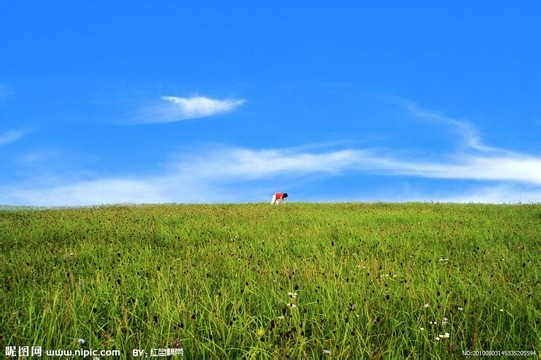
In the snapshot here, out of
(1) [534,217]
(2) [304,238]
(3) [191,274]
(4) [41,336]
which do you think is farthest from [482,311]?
(1) [534,217]

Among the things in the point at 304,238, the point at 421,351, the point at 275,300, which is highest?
the point at 304,238

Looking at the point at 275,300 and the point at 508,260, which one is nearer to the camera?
the point at 275,300

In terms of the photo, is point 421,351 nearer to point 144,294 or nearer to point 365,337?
point 365,337

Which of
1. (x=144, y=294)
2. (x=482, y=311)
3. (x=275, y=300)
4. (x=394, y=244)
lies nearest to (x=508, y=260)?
(x=394, y=244)

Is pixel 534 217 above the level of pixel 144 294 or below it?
above

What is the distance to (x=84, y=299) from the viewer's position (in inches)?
191

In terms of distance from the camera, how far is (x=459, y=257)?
783 centimetres

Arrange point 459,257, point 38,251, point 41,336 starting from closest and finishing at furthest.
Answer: point 41,336 < point 459,257 < point 38,251

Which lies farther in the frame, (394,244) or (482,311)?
(394,244)

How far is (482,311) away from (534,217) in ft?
45.3

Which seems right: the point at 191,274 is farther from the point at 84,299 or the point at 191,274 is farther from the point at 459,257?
the point at 459,257

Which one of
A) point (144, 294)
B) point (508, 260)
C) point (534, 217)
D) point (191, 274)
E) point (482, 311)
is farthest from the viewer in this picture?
point (534, 217)

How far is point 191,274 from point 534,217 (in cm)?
1480

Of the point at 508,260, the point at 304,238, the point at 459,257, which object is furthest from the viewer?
the point at 304,238
